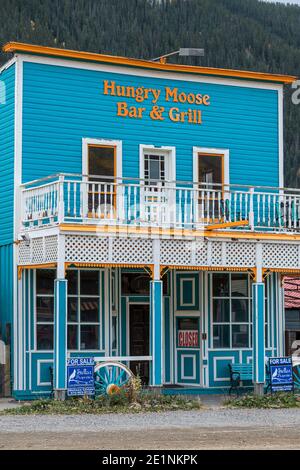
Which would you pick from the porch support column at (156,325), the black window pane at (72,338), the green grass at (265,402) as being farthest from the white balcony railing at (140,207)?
the green grass at (265,402)

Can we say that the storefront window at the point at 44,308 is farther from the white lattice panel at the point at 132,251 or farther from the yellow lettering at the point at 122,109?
the yellow lettering at the point at 122,109

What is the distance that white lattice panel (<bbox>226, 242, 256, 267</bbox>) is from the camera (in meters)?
24.4

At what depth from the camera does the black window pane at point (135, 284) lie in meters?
26.1

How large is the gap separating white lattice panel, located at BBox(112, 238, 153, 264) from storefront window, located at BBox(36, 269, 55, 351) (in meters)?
2.27

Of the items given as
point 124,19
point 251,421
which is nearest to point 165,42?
point 124,19

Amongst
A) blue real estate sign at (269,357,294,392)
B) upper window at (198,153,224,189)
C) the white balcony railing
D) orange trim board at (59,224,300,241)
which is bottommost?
blue real estate sign at (269,357,294,392)

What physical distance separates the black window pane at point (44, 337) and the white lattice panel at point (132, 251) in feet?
8.65

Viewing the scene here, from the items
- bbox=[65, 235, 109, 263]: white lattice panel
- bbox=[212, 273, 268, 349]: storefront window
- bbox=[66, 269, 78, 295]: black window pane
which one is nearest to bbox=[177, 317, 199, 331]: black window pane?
bbox=[212, 273, 268, 349]: storefront window

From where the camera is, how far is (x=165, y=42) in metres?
122

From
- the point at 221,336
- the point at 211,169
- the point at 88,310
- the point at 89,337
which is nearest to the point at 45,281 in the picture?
the point at 88,310

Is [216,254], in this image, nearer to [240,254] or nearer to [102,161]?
[240,254]

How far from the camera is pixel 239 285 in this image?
88.3 feet

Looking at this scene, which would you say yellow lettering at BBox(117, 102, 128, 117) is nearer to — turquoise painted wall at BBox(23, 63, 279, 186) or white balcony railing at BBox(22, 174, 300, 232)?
turquoise painted wall at BBox(23, 63, 279, 186)
